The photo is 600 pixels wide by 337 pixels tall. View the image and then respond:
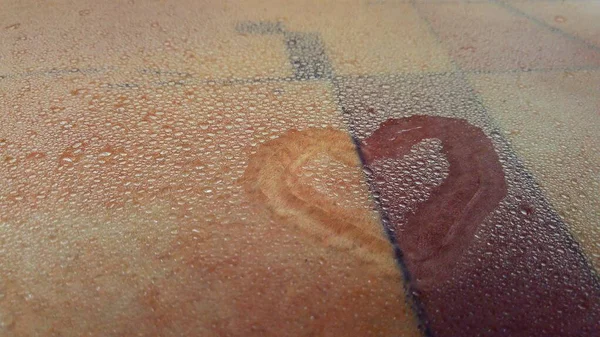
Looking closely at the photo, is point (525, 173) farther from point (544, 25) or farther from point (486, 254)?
point (544, 25)

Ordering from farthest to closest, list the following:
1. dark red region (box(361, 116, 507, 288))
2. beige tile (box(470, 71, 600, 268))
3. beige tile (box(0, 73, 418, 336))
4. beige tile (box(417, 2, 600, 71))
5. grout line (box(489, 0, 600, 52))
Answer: grout line (box(489, 0, 600, 52)), beige tile (box(417, 2, 600, 71)), beige tile (box(470, 71, 600, 268)), dark red region (box(361, 116, 507, 288)), beige tile (box(0, 73, 418, 336))

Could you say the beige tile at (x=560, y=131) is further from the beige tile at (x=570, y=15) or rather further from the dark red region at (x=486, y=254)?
the beige tile at (x=570, y=15)

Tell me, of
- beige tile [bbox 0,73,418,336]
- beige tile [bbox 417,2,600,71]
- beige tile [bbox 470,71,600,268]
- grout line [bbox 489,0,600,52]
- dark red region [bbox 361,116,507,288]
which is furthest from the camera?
grout line [bbox 489,0,600,52]

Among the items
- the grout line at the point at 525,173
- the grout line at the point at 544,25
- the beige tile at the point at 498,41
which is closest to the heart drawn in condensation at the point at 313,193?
the grout line at the point at 525,173

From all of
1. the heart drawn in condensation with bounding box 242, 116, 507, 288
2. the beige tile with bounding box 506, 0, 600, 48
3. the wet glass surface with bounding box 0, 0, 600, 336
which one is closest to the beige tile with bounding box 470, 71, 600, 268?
the wet glass surface with bounding box 0, 0, 600, 336

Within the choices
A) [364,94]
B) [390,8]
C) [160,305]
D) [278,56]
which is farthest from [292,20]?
[160,305]

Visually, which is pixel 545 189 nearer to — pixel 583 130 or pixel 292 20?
pixel 583 130

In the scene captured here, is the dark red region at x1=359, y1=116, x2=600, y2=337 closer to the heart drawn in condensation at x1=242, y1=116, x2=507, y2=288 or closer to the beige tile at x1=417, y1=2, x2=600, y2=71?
the heart drawn in condensation at x1=242, y1=116, x2=507, y2=288
